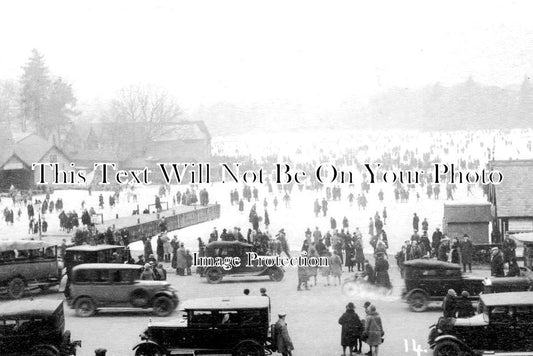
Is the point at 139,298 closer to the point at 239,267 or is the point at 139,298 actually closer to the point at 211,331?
the point at 211,331

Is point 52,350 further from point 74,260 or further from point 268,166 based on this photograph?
point 268,166

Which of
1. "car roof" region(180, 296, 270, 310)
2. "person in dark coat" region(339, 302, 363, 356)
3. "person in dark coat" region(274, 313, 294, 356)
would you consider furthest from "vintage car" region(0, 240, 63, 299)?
"person in dark coat" region(339, 302, 363, 356)

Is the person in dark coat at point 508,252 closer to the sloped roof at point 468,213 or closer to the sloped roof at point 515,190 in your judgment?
the sloped roof at point 515,190

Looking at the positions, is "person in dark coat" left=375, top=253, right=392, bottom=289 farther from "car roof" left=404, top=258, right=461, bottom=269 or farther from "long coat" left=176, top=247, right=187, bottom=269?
"long coat" left=176, top=247, right=187, bottom=269

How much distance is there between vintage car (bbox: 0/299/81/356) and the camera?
12391mm

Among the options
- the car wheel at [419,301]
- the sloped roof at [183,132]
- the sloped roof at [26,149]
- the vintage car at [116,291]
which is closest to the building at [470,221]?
the car wheel at [419,301]

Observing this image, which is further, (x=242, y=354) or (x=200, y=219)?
(x=200, y=219)

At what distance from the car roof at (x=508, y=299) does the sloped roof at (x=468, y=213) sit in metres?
13.7

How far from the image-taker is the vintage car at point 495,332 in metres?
11.9

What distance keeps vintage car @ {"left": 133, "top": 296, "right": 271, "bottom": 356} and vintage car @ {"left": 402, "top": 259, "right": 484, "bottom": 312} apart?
576 cm

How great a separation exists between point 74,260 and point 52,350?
26.2 ft

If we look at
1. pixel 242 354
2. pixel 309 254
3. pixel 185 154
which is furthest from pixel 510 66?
pixel 242 354

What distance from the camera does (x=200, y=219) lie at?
121 feet

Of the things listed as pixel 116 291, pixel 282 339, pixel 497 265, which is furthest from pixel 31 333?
pixel 497 265
